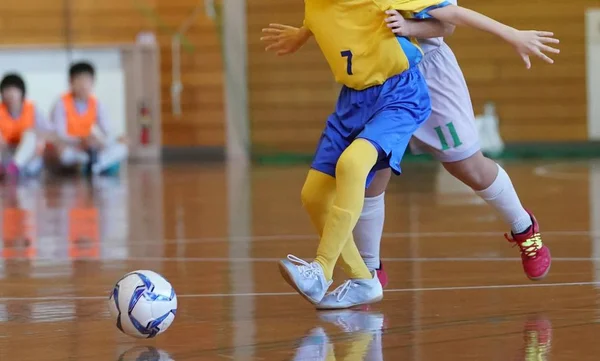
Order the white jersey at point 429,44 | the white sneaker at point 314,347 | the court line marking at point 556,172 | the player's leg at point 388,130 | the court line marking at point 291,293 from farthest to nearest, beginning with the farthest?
the court line marking at point 556,172
the white jersey at point 429,44
the court line marking at point 291,293
the player's leg at point 388,130
the white sneaker at point 314,347

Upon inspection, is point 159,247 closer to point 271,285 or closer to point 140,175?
point 271,285

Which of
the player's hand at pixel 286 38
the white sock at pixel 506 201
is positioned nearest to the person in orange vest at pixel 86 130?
the player's hand at pixel 286 38

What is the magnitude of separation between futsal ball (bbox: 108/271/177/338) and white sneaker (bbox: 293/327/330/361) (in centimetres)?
32

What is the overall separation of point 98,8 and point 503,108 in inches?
174

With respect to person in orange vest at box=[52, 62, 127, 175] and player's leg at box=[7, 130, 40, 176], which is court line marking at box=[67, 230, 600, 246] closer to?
player's leg at box=[7, 130, 40, 176]

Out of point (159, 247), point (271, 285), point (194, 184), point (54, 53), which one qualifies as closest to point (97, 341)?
point (271, 285)

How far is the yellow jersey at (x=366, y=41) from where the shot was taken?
3109mm

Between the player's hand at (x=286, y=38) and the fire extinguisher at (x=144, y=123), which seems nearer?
the player's hand at (x=286, y=38)

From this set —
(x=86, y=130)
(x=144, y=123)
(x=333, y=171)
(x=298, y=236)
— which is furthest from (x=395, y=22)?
(x=144, y=123)

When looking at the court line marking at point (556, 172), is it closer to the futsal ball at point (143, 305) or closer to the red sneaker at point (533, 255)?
the red sneaker at point (533, 255)

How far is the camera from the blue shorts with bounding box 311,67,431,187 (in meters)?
3.03

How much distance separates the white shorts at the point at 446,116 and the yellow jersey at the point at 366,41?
174 millimetres

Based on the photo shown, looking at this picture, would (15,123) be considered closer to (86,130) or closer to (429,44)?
(86,130)

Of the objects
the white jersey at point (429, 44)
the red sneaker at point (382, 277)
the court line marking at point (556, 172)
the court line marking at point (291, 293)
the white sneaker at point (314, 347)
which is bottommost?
the court line marking at point (556, 172)
